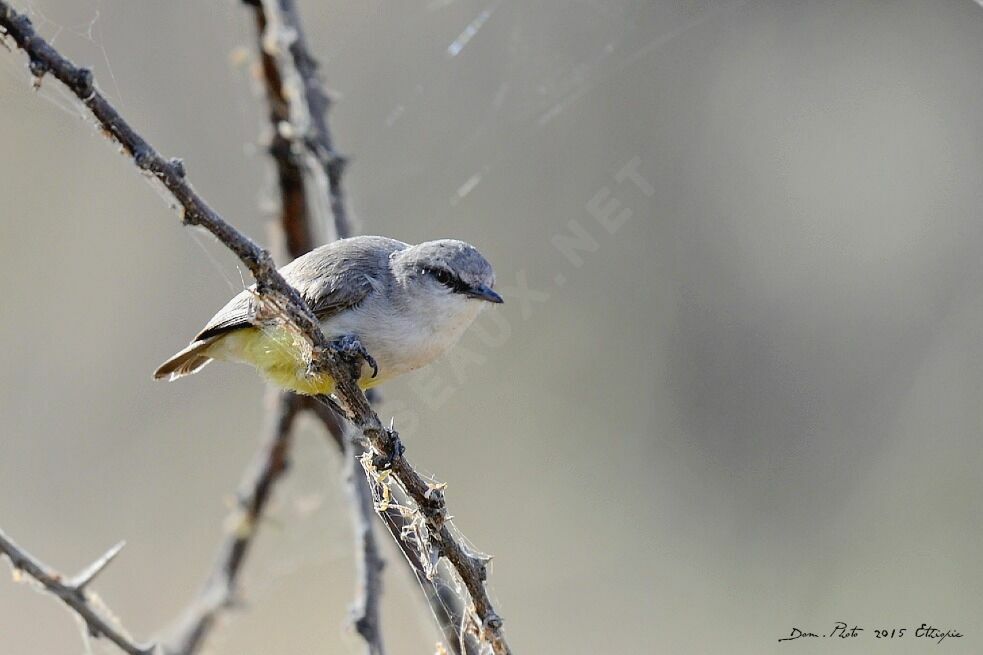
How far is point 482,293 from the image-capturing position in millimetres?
3027

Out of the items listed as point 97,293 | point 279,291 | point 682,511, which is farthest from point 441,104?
point 279,291

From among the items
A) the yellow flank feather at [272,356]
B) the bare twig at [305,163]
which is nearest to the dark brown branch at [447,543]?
the yellow flank feather at [272,356]

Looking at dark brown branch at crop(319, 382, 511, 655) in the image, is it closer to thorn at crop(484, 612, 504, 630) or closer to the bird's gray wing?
→ thorn at crop(484, 612, 504, 630)

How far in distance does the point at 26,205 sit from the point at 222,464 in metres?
1.89

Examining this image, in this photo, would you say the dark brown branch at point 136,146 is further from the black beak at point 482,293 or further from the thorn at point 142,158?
the black beak at point 482,293

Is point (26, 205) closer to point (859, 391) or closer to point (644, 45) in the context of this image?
point (644, 45)

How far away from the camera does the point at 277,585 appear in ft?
18.6

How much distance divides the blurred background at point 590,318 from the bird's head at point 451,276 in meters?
2.34

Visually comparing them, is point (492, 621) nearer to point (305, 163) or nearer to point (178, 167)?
point (178, 167)

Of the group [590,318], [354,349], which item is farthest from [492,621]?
[590,318]

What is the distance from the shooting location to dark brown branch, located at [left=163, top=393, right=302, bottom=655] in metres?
3.38

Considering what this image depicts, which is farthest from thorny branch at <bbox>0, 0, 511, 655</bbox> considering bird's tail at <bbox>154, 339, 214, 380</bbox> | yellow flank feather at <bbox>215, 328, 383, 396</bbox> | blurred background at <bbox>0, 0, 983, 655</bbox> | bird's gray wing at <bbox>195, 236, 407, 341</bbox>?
blurred background at <bbox>0, 0, 983, 655</bbox>

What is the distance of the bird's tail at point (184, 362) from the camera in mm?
3224

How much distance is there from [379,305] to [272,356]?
35 centimetres
